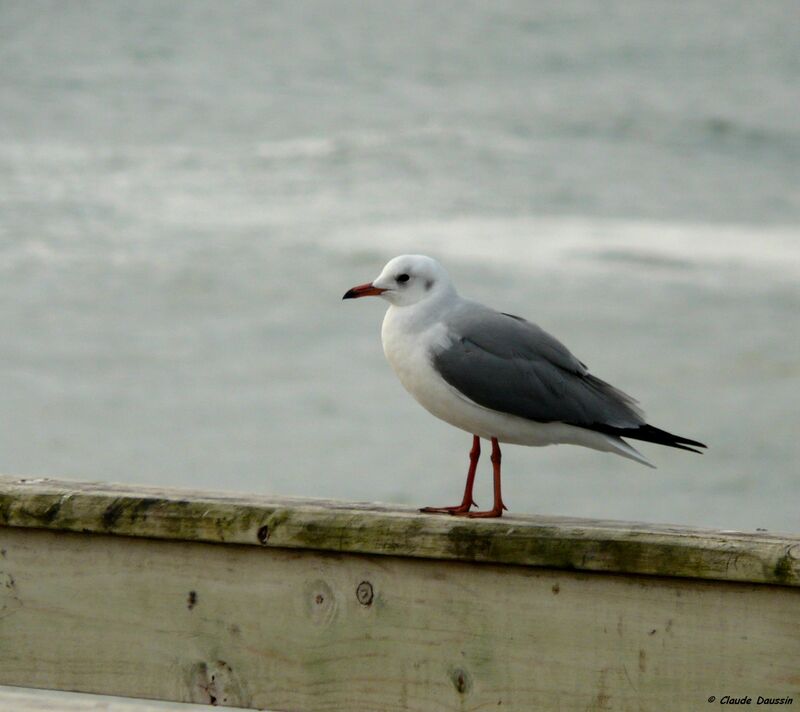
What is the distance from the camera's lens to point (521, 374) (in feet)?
9.16

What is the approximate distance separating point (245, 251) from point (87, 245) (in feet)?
4.74

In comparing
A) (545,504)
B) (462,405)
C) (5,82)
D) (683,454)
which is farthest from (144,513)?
(5,82)

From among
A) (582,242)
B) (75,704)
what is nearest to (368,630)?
(75,704)

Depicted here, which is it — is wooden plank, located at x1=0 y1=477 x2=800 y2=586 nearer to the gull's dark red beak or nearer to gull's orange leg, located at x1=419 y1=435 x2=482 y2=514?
gull's orange leg, located at x1=419 y1=435 x2=482 y2=514

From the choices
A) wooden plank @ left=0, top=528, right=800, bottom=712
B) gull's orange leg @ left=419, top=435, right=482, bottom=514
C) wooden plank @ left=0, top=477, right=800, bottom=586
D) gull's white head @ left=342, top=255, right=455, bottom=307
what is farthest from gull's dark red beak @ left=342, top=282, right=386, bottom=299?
wooden plank @ left=0, top=528, right=800, bottom=712

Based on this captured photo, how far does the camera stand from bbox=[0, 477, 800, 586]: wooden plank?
2.08 meters

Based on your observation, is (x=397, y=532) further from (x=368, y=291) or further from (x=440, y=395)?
(x=368, y=291)

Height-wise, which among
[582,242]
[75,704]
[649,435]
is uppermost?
[582,242]

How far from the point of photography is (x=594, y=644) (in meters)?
2.14

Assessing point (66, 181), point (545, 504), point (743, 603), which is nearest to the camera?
point (743, 603)

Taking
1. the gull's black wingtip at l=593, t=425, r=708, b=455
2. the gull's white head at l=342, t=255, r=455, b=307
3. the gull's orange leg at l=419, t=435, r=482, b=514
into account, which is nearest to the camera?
the gull's orange leg at l=419, t=435, r=482, b=514

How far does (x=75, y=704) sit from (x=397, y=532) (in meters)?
0.52

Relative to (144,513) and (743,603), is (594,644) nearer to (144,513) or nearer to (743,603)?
(743,603)

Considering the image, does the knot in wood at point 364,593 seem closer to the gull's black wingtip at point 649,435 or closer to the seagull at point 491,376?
the seagull at point 491,376
